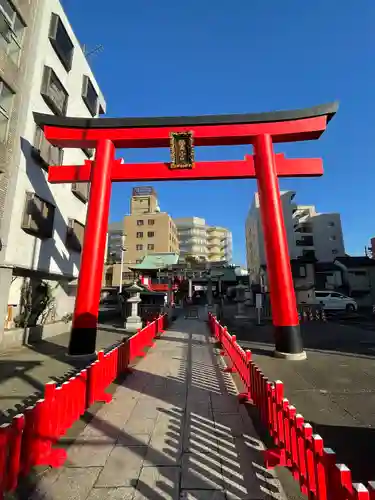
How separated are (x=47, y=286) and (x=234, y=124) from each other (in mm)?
10977

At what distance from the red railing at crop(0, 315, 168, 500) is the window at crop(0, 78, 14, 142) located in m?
9.52

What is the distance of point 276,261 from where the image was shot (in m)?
8.58

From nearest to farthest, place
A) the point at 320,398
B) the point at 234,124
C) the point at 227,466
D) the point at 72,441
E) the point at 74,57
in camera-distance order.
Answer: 1. the point at 227,466
2. the point at 72,441
3. the point at 320,398
4. the point at 234,124
5. the point at 74,57

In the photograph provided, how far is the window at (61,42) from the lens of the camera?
40.6 ft

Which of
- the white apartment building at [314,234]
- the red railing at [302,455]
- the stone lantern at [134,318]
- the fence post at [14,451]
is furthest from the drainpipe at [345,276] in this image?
the fence post at [14,451]

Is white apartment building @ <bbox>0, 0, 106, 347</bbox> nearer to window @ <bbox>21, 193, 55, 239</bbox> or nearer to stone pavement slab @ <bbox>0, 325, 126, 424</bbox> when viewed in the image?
window @ <bbox>21, 193, 55, 239</bbox>

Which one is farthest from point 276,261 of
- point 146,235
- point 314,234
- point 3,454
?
point 146,235

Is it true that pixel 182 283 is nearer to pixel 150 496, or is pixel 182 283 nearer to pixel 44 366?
pixel 44 366

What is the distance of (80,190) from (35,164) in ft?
14.8

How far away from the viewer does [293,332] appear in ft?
26.7

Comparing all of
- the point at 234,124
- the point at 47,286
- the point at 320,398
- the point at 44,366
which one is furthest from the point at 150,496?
the point at 47,286

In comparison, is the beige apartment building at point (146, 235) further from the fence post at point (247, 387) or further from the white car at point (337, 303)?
the fence post at point (247, 387)

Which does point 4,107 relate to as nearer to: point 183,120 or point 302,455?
point 183,120

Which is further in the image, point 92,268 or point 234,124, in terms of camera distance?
point 234,124
